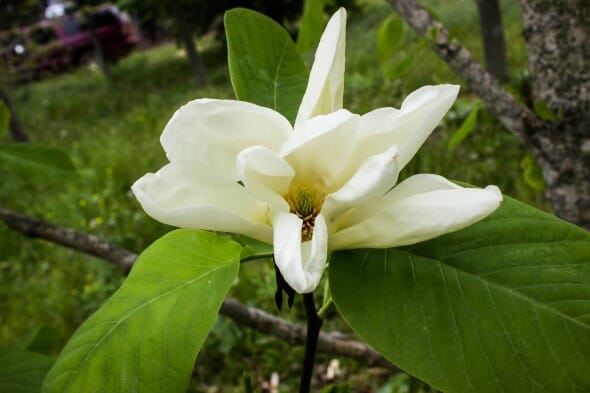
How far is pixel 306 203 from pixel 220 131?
0.35 feet

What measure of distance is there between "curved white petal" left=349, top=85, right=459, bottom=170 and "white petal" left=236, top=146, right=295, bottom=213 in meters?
0.07

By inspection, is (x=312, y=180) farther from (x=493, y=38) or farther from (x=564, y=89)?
(x=493, y=38)

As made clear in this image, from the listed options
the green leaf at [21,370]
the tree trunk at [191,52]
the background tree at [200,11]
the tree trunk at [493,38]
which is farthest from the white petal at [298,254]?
the tree trunk at [191,52]

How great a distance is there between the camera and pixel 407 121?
0.49 meters

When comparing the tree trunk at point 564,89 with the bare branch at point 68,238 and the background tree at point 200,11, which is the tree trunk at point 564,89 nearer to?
the bare branch at point 68,238

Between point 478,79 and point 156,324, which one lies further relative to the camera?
point 478,79

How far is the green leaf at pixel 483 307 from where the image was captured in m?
0.47

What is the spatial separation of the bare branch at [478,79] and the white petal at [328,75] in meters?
0.60

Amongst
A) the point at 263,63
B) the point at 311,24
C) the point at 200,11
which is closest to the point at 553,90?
the point at 311,24

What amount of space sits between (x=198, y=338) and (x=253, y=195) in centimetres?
14

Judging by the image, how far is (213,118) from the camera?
1.62ft

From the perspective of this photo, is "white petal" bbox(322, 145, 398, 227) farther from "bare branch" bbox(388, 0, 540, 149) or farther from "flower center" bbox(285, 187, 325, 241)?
"bare branch" bbox(388, 0, 540, 149)

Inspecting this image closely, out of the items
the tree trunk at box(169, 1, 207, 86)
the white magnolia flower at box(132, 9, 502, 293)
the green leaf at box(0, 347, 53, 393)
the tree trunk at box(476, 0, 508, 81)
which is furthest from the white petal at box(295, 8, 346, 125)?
the tree trunk at box(169, 1, 207, 86)

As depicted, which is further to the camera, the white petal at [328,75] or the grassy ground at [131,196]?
the grassy ground at [131,196]
